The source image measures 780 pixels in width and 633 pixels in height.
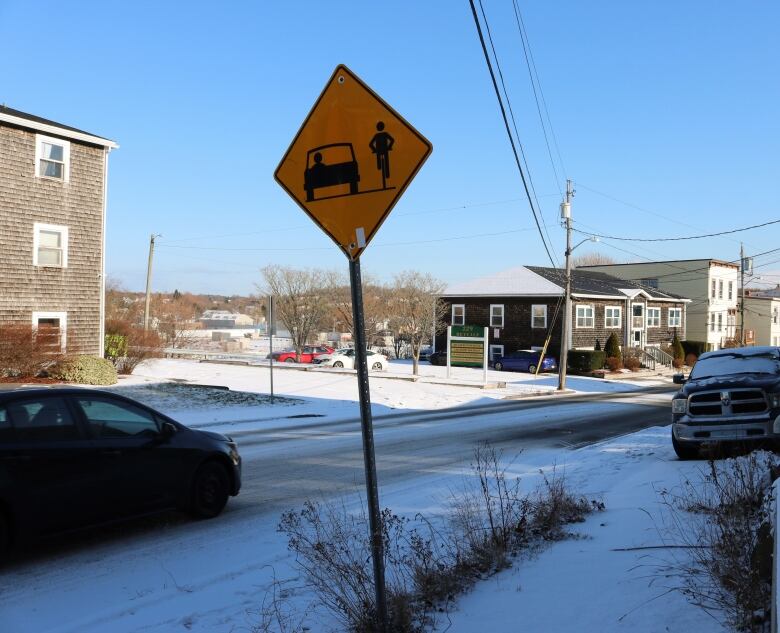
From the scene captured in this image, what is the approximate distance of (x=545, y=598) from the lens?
179 inches

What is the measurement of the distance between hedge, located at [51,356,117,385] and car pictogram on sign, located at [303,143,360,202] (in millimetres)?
21908

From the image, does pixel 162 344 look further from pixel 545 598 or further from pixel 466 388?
pixel 545 598

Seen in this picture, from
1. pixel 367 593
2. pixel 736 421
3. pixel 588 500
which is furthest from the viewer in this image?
pixel 736 421

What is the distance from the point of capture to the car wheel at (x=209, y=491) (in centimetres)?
760

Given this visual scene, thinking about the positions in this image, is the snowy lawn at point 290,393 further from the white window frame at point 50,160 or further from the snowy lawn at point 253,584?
the snowy lawn at point 253,584

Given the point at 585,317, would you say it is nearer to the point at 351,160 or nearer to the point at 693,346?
the point at 693,346

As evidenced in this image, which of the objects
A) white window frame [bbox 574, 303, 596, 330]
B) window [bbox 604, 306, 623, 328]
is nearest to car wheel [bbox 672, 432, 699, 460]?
white window frame [bbox 574, 303, 596, 330]

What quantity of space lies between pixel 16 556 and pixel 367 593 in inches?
148

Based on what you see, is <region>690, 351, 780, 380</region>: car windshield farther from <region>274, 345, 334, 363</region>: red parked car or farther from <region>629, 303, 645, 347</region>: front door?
<region>629, 303, 645, 347</region>: front door

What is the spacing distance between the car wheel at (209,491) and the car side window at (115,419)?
0.79m

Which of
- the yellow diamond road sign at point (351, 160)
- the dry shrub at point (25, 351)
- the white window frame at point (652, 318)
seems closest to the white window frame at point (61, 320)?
the dry shrub at point (25, 351)

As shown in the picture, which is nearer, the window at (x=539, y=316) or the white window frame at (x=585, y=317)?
the window at (x=539, y=316)

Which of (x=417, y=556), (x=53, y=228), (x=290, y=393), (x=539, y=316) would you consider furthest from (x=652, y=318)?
(x=417, y=556)

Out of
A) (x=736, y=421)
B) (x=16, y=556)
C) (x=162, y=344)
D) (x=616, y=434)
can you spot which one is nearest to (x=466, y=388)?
(x=162, y=344)
